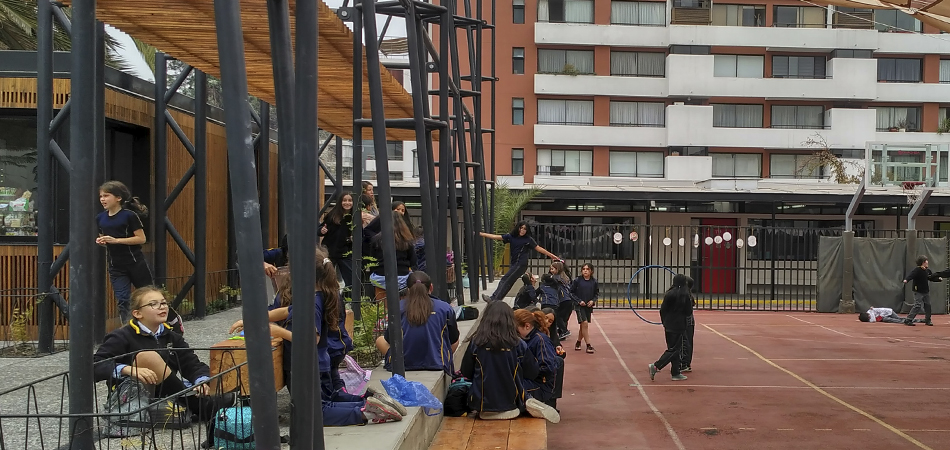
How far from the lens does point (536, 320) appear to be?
32.3ft

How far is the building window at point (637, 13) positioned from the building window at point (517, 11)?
4.37m

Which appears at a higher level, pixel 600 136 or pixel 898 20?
pixel 898 20

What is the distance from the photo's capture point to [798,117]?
46.4 meters

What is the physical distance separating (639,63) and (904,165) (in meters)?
19.7

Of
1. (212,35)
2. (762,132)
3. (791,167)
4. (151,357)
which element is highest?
(762,132)

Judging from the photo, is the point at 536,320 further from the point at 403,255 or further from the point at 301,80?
the point at 301,80

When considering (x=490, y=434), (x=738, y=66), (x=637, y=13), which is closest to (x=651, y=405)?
(x=490, y=434)

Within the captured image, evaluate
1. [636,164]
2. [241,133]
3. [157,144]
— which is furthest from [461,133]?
[636,164]

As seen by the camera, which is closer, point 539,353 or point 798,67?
point 539,353

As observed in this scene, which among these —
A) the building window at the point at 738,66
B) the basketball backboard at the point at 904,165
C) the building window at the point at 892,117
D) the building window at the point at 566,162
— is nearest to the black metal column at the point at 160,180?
the basketball backboard at the point at 904,165

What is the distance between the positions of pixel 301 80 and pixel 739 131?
1703 inches

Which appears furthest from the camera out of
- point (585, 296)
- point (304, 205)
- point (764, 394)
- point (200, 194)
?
point (585, 296)

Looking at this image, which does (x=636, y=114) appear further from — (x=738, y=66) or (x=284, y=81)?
(x=284, y=81)

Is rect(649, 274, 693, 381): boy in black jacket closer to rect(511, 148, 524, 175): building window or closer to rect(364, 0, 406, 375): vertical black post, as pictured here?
rect(364, 0, 406, 375): vertical black post
